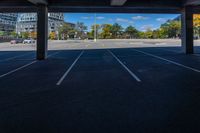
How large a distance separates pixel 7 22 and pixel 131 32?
294ft

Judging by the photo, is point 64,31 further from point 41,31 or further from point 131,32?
point 41,31

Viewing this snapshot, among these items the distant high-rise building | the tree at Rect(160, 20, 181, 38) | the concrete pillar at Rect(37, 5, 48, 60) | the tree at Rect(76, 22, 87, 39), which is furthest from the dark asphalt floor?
the distant high-rise building

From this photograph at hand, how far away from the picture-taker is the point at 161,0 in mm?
19953

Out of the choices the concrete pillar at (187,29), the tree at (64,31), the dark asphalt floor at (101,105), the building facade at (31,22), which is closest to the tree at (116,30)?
the tree at (64,31)

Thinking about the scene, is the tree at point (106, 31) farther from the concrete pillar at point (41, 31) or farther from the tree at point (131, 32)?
the concrete pillar at point (41, 31)

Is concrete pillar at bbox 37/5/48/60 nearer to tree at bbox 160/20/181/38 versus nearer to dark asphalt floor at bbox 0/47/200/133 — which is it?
dark asphalt floor at bbox 0/47/200/133

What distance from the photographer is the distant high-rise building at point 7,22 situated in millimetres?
151875

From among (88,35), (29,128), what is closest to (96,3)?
(29,128)

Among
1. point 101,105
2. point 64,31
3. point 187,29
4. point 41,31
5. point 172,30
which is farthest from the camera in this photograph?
point 64,31

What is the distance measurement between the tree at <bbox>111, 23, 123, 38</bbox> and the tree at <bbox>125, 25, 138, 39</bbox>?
459 centimetres

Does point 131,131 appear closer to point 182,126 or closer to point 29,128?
point 182,126

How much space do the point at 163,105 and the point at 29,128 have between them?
134 inches

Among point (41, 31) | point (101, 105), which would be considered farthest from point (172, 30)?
point (101, 105)

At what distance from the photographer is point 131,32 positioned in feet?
420
